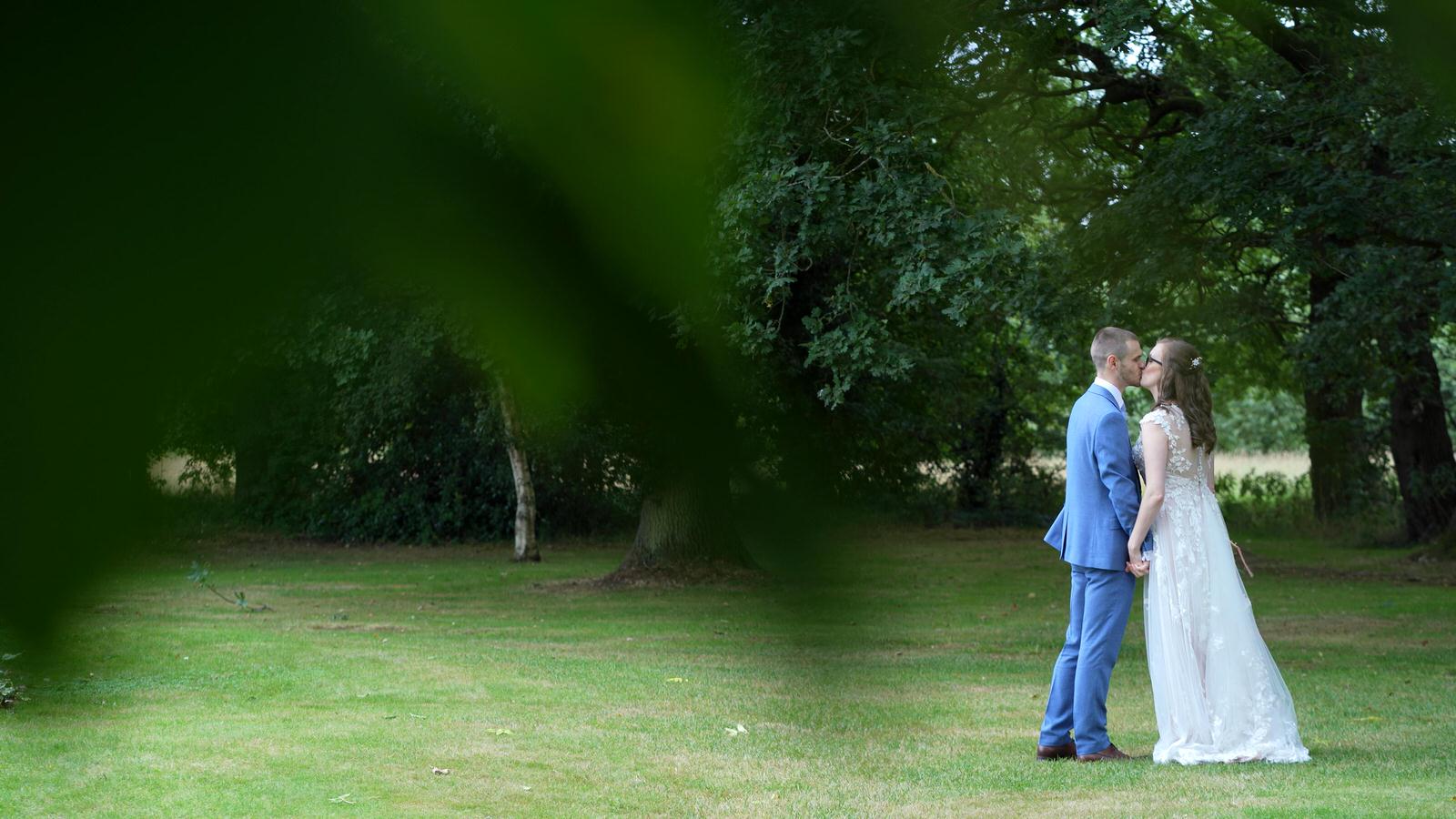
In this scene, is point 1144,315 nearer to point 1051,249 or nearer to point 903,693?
point 1051,249

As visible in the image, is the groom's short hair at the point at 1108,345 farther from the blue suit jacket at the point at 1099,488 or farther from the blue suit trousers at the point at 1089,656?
the blue suit trousers at the point at 1089,656

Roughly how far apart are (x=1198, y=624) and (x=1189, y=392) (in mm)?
937

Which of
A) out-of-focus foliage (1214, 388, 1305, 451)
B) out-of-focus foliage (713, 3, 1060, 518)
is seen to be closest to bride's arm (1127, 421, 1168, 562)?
out-of-focus foliage (713, 3, 1060, 518)

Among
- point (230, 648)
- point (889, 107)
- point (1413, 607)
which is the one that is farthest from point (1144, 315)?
point (889, 107)

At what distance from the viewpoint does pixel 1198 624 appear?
564 centimetres

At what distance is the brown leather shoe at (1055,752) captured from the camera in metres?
5.72

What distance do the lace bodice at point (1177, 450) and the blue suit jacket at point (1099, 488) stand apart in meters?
0.19

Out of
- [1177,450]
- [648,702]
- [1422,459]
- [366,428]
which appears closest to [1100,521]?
[1177,450]

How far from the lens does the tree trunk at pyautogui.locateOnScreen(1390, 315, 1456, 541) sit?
1502 centimetres

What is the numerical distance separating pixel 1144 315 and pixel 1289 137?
1.63 metres

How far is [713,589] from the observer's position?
83 centimetres

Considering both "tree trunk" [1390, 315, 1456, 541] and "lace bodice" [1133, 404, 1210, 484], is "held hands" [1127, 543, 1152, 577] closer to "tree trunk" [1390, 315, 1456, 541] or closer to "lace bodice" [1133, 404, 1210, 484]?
"lace bodice" [1133, 404, 1210, 484]

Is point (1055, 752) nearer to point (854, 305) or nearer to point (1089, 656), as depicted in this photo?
point (1089, 656)

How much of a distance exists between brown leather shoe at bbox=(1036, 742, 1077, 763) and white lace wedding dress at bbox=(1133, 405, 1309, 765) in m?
0.34
